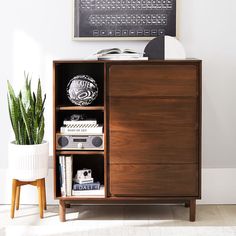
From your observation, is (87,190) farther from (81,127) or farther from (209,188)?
(209,188)

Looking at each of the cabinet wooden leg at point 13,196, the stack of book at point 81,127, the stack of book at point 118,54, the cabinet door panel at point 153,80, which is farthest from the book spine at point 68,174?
the stack of book at point 118,54

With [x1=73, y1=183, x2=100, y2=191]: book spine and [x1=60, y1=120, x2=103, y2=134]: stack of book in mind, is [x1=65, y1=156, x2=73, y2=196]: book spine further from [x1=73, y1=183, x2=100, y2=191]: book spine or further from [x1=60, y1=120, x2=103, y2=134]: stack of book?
[x1=60, y1=120, x2=103, y2=134]: stack of book

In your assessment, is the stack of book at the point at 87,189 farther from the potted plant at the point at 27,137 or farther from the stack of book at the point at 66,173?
the potted plant at the point at 27,137

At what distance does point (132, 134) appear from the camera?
292cm

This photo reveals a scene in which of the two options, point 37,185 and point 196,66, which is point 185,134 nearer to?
point 196,66

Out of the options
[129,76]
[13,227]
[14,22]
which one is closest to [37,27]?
[14,22]

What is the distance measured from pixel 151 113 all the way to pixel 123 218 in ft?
1.99

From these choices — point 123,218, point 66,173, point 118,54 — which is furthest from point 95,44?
point 123,218

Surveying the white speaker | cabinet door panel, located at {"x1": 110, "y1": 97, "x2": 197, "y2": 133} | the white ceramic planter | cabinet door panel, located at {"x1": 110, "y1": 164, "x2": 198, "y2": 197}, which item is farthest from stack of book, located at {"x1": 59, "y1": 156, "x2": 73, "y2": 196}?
the white speaker

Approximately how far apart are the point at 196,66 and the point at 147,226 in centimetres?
87

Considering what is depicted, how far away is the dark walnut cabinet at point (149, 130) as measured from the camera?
9.50ft

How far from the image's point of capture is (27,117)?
301 centimetres

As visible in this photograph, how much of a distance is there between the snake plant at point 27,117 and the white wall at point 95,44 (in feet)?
0.80

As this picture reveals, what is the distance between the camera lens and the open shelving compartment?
296 centimetres
